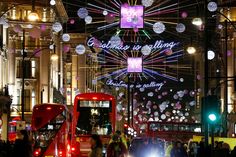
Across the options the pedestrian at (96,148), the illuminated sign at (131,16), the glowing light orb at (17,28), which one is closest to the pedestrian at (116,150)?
the pedestrian at (96,148)

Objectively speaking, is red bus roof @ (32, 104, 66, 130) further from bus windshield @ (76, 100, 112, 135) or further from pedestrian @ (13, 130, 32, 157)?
pedestrian @ (13, 130, 32, 157)

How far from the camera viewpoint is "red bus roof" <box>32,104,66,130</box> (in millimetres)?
35219

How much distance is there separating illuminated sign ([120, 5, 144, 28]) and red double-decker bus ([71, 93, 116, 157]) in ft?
14.7

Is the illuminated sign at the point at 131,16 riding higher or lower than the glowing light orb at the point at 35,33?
lower

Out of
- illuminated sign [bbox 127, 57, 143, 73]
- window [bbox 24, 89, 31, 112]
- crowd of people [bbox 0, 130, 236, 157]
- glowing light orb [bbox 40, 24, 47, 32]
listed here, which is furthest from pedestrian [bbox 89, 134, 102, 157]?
glowing light orb [bbox 40, 24, 47, 32]

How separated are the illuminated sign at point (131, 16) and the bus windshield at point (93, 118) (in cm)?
467

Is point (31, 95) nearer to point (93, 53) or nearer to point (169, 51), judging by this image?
point (169, 51)

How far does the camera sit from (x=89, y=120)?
120 feet

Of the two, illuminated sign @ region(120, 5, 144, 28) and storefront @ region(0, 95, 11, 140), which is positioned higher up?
illuminated sign @ region(120, 5, 144, 28)

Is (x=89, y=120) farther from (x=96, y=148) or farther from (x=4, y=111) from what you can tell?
(x=4, y=111)

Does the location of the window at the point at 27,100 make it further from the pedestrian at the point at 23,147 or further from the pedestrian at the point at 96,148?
the pedestrian at the point at 96,148

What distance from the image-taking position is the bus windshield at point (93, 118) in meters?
36.6

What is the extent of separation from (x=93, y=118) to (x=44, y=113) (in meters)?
2.92

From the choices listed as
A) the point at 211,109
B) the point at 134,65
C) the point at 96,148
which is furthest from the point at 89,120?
the point at 96,148
